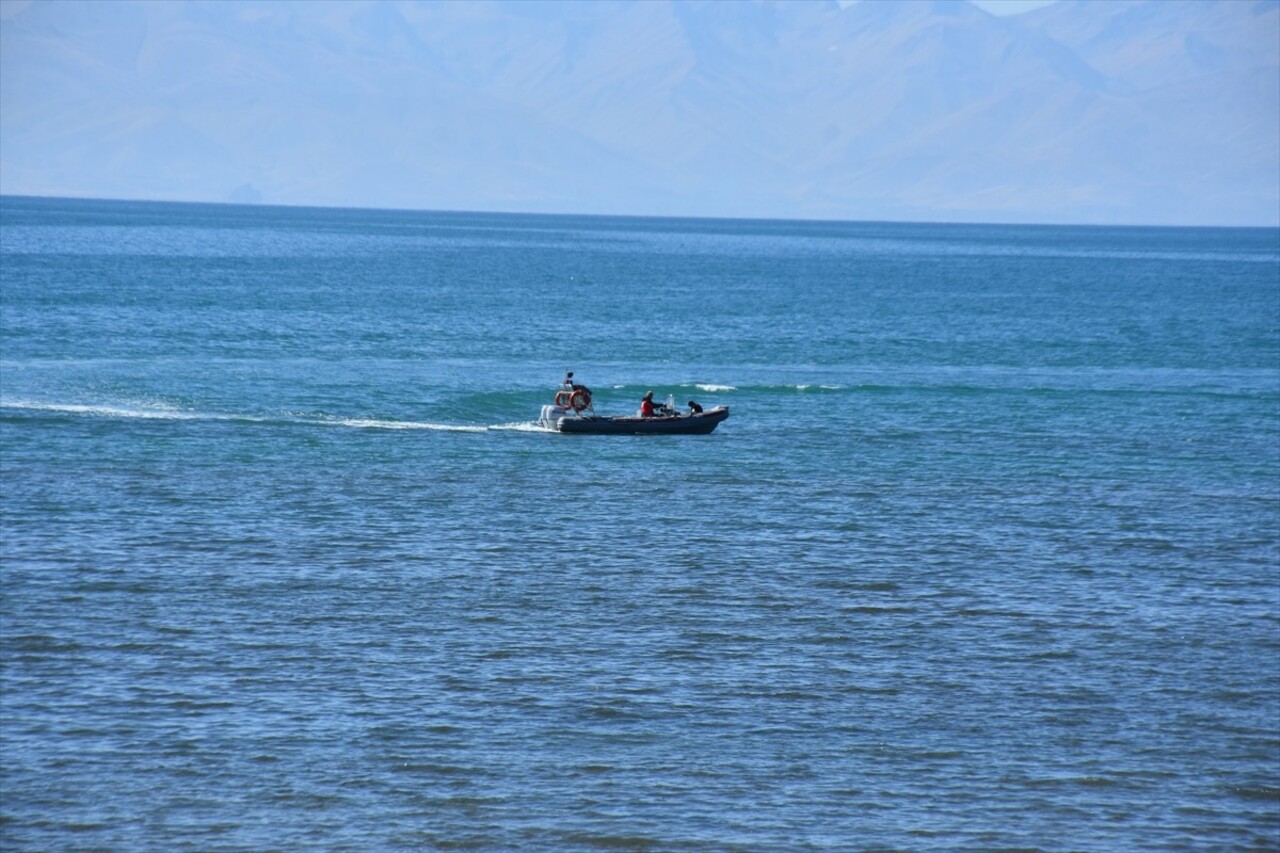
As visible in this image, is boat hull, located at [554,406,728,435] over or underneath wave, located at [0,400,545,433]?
over

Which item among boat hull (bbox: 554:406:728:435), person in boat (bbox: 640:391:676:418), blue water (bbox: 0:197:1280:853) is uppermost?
person in boat (bbox: 640:391:676:418)

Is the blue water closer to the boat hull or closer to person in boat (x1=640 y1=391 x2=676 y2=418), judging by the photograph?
the boat hull

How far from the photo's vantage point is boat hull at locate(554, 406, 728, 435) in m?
52.9

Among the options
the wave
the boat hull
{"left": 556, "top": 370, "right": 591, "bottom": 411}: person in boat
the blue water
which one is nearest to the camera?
the blue water

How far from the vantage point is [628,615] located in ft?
101

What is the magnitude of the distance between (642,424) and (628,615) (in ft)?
74.7

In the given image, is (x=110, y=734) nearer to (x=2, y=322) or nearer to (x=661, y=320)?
(x=2, y=322)

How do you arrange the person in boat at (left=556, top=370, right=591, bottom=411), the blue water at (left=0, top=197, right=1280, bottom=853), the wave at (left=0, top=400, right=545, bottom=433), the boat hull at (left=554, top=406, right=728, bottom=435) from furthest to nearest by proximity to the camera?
the wave at (left=0, top=400, right=545, bottom=433), the person in boat at (left=556, top=370, right=591, bottom=411), the boat hull at (left=554, top=406, right=728, bottom=435), the blue water at (left=0, top=197, right=1280, bottom=853)

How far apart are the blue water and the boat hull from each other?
508mm

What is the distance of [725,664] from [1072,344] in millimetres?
65946

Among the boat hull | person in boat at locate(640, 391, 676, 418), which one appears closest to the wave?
A: the boat hull

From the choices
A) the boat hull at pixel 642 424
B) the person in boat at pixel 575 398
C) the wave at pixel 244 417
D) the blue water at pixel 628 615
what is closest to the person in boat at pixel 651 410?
the boat hull at pixel 642 424

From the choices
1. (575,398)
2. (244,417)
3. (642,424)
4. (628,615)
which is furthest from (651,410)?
(628,615)

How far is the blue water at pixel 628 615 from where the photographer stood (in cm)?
2248
